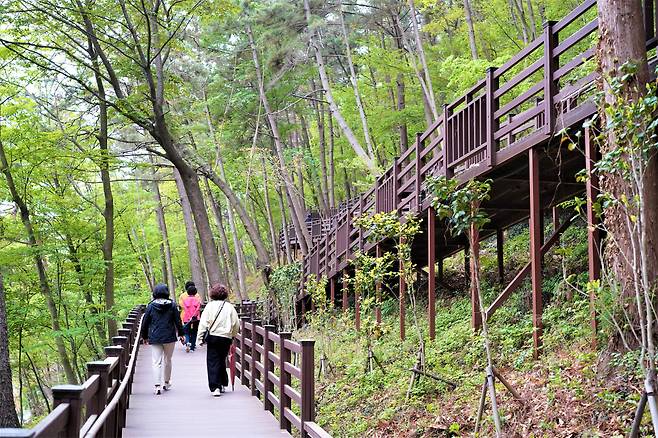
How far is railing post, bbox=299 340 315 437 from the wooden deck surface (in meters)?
0.63

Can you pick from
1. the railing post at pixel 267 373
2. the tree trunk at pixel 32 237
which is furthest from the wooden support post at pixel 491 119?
the tree trunk at pixel 32 237

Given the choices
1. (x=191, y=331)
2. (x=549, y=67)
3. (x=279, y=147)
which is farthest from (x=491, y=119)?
(x=279, y=147)

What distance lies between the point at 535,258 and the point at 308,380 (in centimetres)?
324

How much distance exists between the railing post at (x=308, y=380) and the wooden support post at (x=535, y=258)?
2.72 m

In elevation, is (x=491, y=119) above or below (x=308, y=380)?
above

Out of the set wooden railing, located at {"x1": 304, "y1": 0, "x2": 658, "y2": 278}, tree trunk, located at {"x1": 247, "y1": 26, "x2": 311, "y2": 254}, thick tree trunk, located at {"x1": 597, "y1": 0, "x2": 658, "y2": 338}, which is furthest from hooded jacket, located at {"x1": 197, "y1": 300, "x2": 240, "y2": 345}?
tree trunk, located at {"x1": 247, "y1": 26, "x2": 311, "y2": 254}

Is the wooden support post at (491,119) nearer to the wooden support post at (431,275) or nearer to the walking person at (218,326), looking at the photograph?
the wooden support post at (431,275)

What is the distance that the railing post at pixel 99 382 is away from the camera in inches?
220

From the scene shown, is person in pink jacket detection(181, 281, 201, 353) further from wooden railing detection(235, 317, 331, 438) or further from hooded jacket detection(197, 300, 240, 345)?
hooded jacket detection(197, 300, 240, 345)

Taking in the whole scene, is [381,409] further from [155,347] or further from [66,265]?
[66,265]

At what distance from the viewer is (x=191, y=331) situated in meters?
16.9

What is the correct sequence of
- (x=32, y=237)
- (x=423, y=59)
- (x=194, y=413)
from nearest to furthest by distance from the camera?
(x=194, y=413), (x=32, y=237), (x=423, y=59)

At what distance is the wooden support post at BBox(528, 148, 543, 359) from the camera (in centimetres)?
820

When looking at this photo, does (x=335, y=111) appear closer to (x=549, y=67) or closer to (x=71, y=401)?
(x=549, y=67)
